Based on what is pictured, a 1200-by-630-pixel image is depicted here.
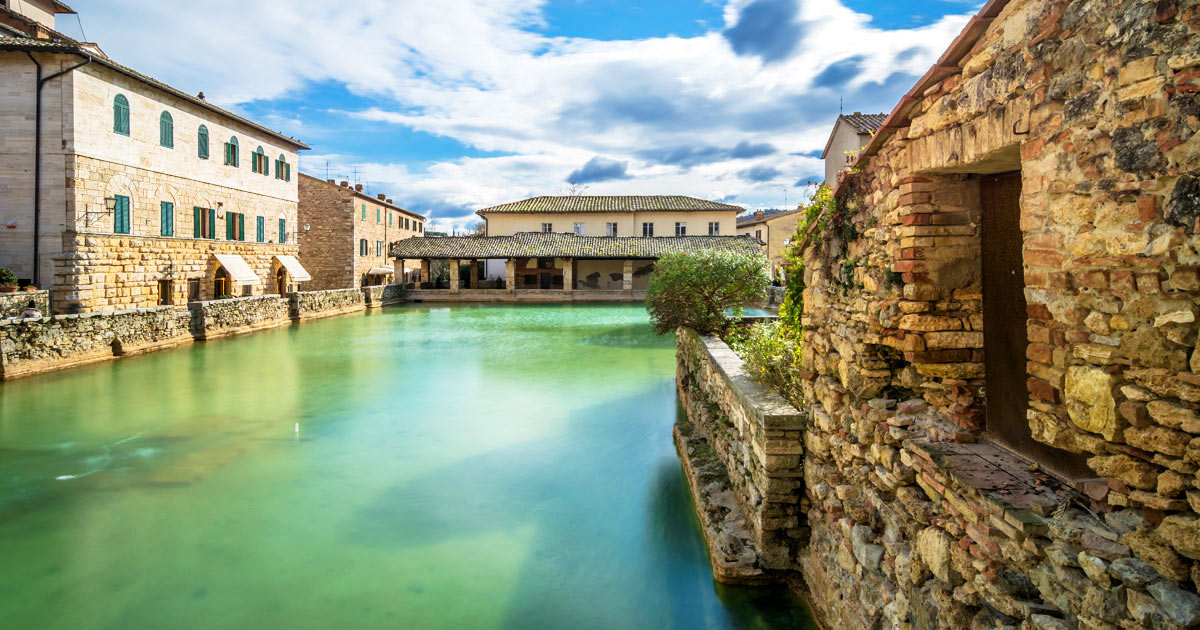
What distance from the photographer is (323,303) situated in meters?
26.2

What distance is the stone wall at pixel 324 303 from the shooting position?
24.2 metres

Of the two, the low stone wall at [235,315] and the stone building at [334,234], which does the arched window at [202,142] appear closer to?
the low stone wall at [235,315]

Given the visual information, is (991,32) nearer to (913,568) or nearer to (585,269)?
(913,568)

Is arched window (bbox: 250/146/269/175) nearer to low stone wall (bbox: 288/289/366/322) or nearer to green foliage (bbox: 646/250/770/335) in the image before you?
low stone wall (bbox: 288/289/366/322)

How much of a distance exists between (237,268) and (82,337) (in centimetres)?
1114

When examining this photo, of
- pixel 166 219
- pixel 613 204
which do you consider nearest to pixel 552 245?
pixel 613 204

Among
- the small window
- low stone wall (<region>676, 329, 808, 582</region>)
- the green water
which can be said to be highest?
the small window

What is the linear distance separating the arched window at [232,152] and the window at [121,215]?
229 inches

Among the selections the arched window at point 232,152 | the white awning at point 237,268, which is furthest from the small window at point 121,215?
the arched window at point 232,152

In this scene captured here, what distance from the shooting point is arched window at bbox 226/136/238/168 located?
24672mm

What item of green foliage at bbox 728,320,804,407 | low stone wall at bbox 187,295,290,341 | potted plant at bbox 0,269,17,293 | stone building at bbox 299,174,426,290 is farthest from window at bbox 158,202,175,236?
green foliage at bbox 728,320,804,407

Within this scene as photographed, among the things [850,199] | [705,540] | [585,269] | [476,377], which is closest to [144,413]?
[476,377]

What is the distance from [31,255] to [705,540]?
2102 cm

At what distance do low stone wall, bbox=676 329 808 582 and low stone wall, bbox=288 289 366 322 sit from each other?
21.4 metres
